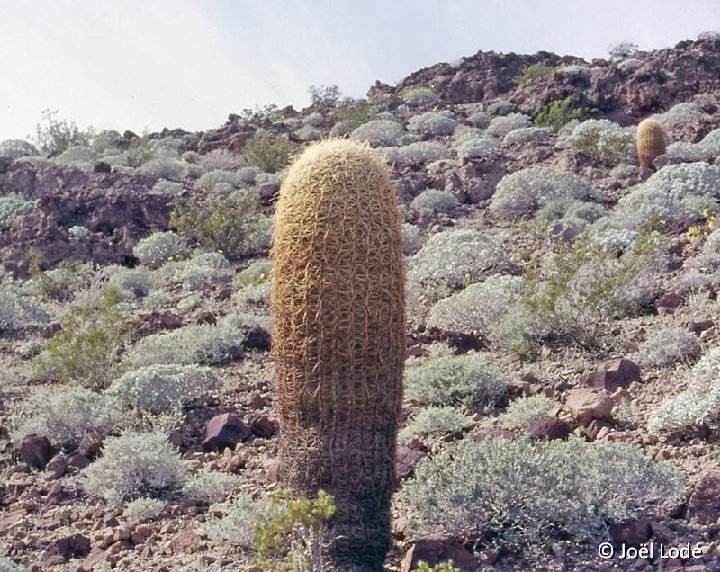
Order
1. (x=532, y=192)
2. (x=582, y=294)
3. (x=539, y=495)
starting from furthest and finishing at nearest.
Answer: (x=532, y=192) < (x=582, y=294) < (x=539, y=495)

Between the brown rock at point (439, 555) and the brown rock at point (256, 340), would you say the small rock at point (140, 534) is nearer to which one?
the brown rock at point (439, 555)

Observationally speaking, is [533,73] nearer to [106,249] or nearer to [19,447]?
[106,249]

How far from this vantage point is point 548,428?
19.4 ft

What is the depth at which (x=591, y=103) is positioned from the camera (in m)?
23.0

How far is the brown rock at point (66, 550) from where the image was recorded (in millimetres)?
5328

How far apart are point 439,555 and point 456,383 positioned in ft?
8.63

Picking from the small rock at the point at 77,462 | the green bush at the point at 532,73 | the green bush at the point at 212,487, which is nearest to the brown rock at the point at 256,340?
the small rock at the point at 77,462

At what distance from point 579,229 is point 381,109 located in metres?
16.3

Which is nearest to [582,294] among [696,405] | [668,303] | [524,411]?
[668,303]

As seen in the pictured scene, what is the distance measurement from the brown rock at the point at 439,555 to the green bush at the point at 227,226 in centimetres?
984

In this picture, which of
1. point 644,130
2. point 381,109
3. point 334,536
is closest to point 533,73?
point 381,109

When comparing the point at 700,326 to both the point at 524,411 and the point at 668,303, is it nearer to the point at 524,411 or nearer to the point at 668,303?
the point at 668,303

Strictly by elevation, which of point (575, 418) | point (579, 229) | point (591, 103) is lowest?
point (575, 418)

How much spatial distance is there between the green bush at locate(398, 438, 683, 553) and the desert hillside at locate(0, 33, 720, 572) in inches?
0.5
